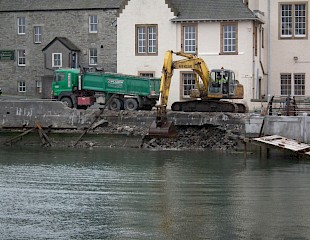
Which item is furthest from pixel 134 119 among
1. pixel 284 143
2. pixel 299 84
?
pixel 299 84

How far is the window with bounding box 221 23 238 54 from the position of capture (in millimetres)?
57844

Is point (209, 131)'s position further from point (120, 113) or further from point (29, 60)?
point (29, 60)

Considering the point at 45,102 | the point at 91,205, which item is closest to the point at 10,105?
the point at 45,102

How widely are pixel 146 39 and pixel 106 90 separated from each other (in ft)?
25.3

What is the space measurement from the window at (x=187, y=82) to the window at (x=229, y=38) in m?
2.54

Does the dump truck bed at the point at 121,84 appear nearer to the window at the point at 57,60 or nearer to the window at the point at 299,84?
the window at the point at 299,84

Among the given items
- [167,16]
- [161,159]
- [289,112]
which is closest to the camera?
[161,159]

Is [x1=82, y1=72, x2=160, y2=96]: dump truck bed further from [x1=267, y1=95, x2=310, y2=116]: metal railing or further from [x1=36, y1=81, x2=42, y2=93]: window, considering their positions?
[x1=36, y1=81, x2=42, y2=93]: window

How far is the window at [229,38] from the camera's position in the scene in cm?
5784

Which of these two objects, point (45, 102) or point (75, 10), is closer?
point (45, 102)

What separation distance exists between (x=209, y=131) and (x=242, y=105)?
9.99 feet

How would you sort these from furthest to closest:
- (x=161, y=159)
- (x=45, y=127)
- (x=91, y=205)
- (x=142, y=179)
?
(x=45, y=127) → (x=161, y=159) → (x=142, y=179) → (x=91, y=205)

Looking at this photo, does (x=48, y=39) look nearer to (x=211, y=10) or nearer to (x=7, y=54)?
(x=7, y=54)

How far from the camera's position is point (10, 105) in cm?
5250
